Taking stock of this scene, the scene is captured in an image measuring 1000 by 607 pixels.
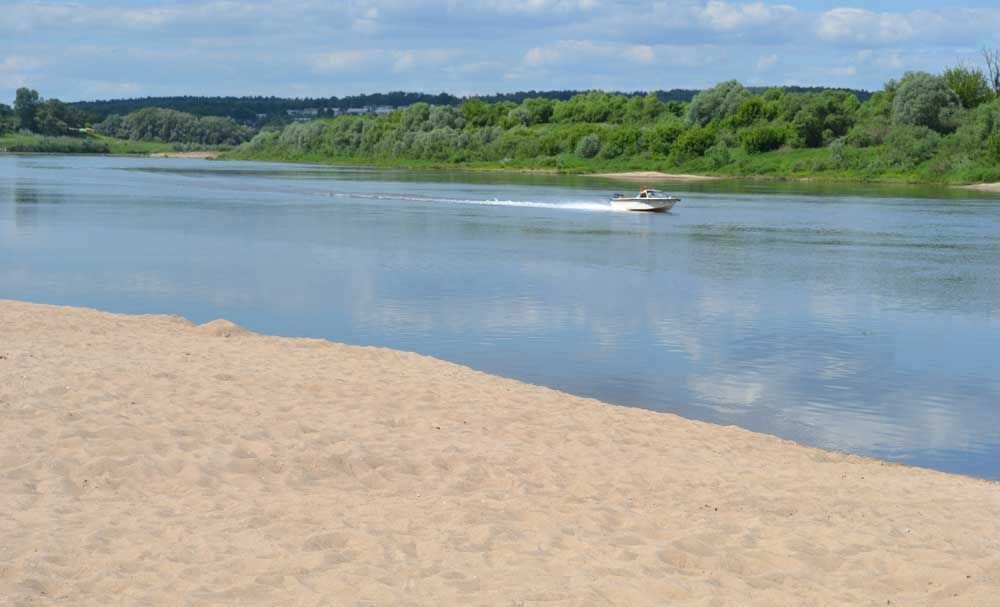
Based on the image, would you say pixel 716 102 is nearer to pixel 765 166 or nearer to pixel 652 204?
pixel 765 166

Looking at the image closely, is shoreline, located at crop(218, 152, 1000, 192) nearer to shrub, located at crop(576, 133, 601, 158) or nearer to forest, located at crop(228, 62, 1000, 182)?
forest, located at crop(228, 62, 1000, 182)

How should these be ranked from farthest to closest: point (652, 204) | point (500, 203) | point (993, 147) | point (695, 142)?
point (695, 142)
point (993, 147)
point (500, 203)
point (652, 204)

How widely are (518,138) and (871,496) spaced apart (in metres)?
143

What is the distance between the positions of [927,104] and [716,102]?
33.8 m

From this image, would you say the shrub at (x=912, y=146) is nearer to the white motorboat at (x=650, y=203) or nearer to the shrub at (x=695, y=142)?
the shrub at (x=695, y=142)

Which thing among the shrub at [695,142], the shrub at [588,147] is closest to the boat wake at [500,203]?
the shrub at [695,142]

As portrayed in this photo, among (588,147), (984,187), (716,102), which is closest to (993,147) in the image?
(984,187)

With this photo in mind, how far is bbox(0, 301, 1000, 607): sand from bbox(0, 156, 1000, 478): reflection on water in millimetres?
3394

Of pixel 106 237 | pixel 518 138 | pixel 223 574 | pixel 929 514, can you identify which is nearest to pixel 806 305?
pixel 929 514

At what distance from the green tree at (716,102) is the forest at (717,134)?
158 millimetres

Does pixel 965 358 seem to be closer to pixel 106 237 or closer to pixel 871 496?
pixel 871 496

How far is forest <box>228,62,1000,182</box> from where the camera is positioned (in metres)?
110

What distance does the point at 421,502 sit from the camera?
987 cm

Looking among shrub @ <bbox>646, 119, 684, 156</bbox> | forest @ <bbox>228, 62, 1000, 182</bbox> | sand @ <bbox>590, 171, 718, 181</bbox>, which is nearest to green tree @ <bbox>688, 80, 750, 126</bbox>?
forest @ <bbox>228, 62, 1000, 182</bbox>
